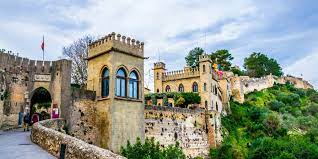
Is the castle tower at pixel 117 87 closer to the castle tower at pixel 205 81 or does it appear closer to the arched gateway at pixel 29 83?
the arched gateway at pixel 29 83

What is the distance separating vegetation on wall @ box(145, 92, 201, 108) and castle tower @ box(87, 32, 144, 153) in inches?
516

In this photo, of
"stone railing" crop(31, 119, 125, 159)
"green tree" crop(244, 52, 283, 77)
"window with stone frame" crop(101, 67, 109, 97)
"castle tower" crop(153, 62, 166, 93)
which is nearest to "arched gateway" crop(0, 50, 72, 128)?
"window with stone frame" crop(101, 67, 109, 97)

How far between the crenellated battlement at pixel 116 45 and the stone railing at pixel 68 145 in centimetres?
708

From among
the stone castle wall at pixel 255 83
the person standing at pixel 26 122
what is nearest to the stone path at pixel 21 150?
→ the person standing at pixel 26 122

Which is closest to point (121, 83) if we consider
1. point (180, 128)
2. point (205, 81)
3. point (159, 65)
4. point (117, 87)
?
point (117, 87)

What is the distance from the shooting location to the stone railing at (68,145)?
306 inches

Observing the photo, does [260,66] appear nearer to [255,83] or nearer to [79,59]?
[255,83]

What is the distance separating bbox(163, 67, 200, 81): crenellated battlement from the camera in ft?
125

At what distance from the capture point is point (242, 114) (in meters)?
42.2

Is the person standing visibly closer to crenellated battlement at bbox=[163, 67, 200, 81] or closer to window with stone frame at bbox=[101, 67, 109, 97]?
window with stone frame at bbox=[101, 67, 109, 97]

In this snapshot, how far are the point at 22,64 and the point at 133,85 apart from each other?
24.1ft

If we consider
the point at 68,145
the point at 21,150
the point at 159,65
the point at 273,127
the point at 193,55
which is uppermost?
the point at 193,55

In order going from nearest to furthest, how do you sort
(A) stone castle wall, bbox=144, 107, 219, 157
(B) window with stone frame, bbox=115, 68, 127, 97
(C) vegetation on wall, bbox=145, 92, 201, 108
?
(B) window with stone frame, bbox=115, 68, 127, 97, (A) stone castle wall, bbox=144, 107, 219, 157, (C) vegetation on wall, bbox=145, 92, 201, 108

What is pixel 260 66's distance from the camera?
72.4 m
